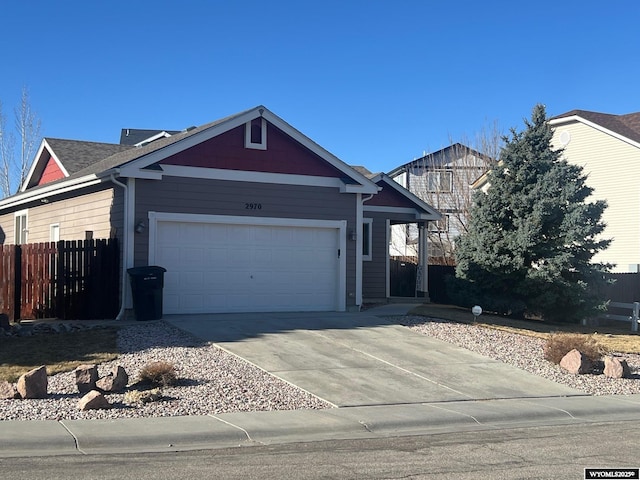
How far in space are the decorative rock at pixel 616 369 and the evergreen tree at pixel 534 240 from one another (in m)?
6.15

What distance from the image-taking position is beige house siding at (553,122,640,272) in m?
28.2

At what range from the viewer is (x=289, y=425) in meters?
9.12

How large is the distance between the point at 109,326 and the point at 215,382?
4.63 metres

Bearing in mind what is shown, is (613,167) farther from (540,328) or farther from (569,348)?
(569,348)

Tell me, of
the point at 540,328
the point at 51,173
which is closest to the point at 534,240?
the point at 540,328

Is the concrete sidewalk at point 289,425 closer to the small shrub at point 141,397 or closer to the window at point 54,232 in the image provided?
the small shrub at point 141,397

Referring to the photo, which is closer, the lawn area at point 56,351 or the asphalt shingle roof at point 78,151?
the lawn area at point 56,351

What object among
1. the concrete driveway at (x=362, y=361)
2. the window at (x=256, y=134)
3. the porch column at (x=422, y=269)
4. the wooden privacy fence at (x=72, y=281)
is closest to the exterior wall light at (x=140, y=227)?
the wooden privacy fence at (x=72, y=281)

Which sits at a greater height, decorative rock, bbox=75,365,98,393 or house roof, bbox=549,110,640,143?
house roof, bbox=549,110,640,143

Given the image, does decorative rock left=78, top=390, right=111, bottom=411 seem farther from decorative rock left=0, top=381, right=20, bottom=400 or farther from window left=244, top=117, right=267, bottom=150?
window left=244, top=117, right=267, bottom=150

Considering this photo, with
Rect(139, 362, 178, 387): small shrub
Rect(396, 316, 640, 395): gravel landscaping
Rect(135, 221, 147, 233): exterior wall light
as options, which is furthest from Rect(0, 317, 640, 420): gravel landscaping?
Rect(135, 221, 147, 233): exterior wall light

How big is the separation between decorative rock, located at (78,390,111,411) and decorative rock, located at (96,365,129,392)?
74cm

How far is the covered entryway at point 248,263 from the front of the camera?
56.1 ft

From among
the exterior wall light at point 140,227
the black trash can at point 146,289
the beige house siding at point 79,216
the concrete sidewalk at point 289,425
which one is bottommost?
the concrete sidewalk at point 289,425
